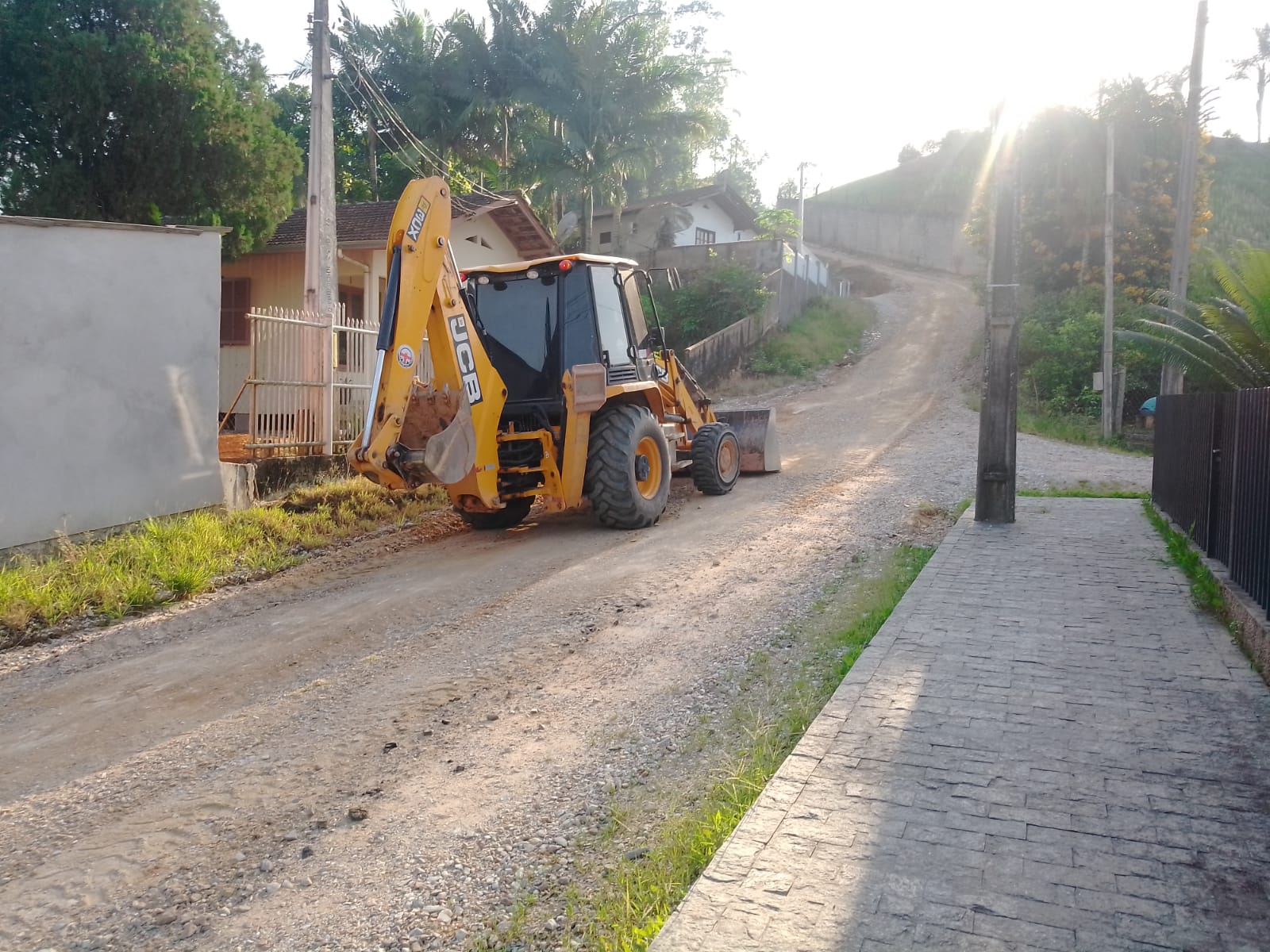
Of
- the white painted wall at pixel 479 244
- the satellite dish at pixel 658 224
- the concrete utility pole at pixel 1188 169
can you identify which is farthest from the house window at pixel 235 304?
the satellite dish at pixel 658 224

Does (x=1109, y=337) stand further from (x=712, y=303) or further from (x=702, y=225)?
(x=702, y=225)

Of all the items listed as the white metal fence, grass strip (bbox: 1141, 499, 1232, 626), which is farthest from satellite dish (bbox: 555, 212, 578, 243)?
grass strip (bbox: 1141, 499, 1232, 626)

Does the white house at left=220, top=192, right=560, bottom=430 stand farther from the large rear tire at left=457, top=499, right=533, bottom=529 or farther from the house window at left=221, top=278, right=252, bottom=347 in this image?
the large rear tire at left=457, top=499, right=533, bottom=529

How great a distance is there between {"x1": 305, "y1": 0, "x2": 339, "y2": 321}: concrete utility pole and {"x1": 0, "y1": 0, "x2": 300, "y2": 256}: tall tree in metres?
6.53

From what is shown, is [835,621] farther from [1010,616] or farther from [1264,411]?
[1264,411]

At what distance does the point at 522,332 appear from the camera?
→ 10195mm

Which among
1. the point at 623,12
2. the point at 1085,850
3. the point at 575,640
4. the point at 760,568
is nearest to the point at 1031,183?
the point at 623,12

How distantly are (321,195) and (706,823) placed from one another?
10.6 meters

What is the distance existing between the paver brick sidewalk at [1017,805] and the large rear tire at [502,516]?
499cm

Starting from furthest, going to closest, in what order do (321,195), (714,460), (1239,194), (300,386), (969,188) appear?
(969,188) < (1239,194) < (321,195) < (714,460) < (300,386)

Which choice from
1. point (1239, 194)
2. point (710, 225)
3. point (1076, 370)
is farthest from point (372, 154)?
point (1239, 194)

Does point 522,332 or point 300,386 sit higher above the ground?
point 522,332

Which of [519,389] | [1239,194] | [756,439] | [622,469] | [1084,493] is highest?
[1239,194]

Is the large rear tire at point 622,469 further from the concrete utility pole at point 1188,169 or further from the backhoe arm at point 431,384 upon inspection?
the concrete utility pole at point 1188,169
